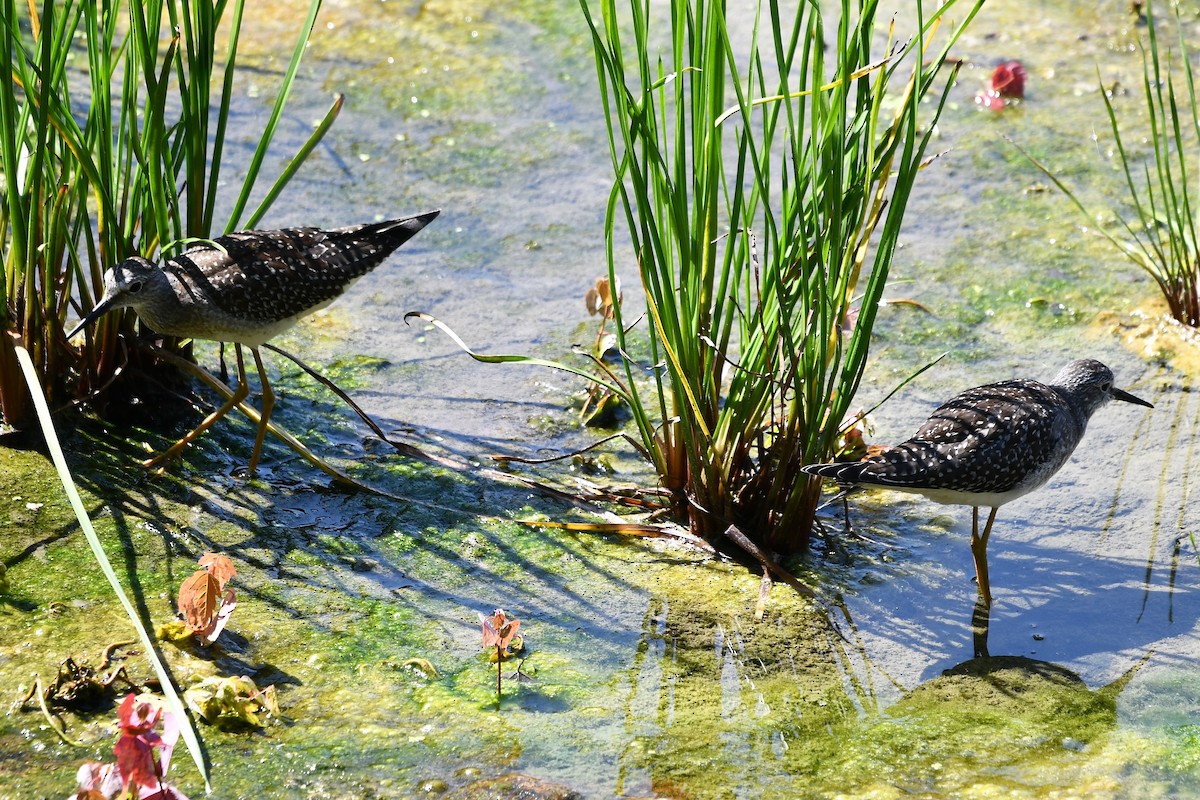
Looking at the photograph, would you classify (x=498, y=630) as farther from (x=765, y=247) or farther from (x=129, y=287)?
(x=129, y=287)

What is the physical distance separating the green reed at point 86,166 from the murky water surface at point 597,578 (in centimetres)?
36

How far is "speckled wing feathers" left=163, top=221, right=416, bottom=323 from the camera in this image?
15.2 feet

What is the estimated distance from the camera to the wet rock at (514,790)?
3162 millimetres

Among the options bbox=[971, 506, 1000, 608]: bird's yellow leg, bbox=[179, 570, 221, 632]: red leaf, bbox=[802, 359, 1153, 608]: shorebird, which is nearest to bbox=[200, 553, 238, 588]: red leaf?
bbox=[179, 570, 221, 632]: red leaf

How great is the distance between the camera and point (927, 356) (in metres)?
5.85

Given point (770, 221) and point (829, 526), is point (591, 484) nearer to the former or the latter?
point (829, 526)

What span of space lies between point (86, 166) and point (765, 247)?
7.43 ft

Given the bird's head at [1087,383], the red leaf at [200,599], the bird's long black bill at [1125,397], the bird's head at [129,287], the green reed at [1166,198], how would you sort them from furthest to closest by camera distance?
the green reed at [1166,198] < the bird's long black bill at [1125,397] < the bird's head at [1087,383] < the bird's head at [129,287] < the red leaf at [200,599]

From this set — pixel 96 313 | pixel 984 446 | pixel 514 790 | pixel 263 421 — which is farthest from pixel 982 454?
pixel 96 313

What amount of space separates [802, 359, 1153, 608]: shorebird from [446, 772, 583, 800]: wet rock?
1.41m

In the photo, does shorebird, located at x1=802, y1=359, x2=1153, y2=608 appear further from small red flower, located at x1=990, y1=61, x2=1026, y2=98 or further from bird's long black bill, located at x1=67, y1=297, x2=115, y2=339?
small red flower, located at x1=990, y1=61, x2=1026, y2=98

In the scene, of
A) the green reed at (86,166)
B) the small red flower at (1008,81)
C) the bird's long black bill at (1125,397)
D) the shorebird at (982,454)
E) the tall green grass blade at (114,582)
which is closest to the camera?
the tall green grass blade at (114,582)

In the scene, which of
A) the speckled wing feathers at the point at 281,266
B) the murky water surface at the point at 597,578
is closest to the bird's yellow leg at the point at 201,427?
the murky water surface at the point at 597,578

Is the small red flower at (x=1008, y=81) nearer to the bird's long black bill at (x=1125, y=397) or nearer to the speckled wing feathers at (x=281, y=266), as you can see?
the bird's long black bill at (x=1125, y=397)
